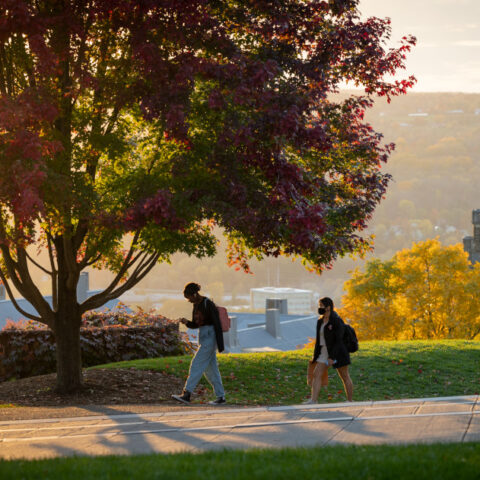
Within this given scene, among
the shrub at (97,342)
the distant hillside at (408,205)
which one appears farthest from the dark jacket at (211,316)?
the distant hillside at (408,205)

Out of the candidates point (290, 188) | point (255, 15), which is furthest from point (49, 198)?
point (255, 15)

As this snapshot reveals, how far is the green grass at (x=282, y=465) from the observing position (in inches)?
211

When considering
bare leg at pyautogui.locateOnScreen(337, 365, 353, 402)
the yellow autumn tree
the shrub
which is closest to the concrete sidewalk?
bare leg at pyautogui.locateOnScreen(337, 365, 353, 402)

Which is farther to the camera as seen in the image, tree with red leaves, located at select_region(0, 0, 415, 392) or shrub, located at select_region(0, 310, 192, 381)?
shrub, located at select_region(0, 310, 192, 381)

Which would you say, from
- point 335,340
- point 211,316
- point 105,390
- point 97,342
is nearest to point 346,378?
point 335,340

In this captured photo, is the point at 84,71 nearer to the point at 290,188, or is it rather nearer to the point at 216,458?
the point at 290,188

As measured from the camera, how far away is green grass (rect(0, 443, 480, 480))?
536cm

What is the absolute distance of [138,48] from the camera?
31.0ft

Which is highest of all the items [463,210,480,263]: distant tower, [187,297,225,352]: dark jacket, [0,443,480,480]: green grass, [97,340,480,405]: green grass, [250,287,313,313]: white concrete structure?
[463,210,480,263]: distant tower

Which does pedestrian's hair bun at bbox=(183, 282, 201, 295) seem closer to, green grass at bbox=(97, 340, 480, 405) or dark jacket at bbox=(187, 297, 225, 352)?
dark jacket at bbox=(187, 297, 225, 352)

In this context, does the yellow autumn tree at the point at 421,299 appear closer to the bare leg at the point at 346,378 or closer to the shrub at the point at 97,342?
the shrub at the point at 97,342

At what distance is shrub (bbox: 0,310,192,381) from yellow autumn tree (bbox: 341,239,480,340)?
1190 centimetres

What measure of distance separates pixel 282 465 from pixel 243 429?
2.04 metres

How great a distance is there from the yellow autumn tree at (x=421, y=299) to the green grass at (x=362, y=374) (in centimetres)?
1039
